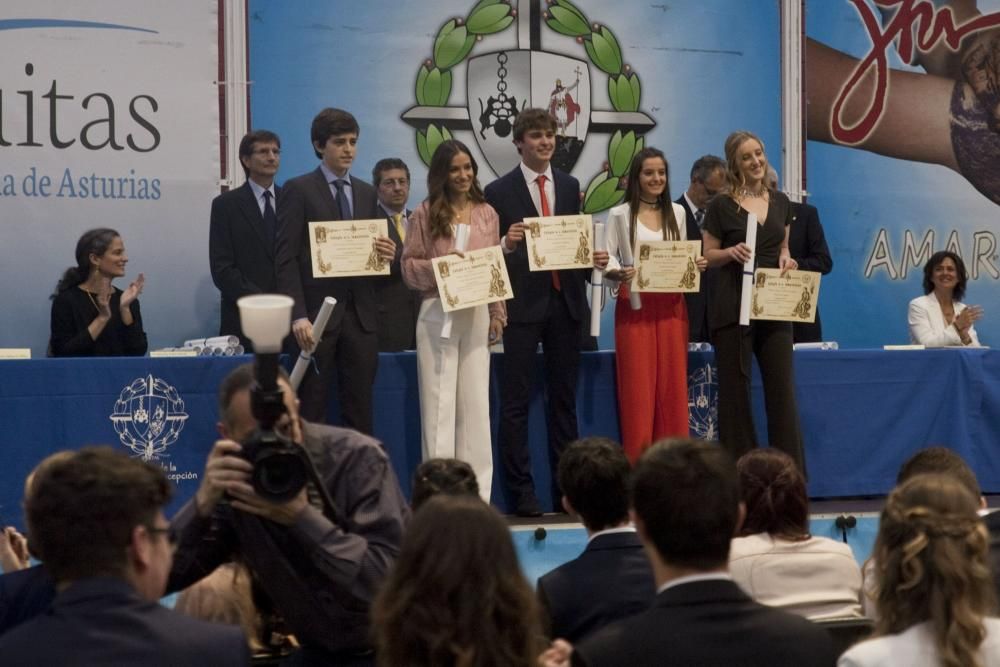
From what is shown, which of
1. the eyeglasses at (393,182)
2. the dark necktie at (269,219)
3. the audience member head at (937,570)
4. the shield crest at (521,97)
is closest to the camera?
the audience member head at (937,570)

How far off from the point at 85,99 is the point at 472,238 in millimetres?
2772

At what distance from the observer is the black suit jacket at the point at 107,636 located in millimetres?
2123

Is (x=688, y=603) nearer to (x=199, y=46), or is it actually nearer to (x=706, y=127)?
(x=199, y=46)

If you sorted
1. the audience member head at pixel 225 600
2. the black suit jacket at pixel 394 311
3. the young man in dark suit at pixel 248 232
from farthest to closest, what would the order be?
the black suit jacket at pixel 394 311 → the young man in dark suit at pixel 248 232 → the audience member head at pixel 225 600

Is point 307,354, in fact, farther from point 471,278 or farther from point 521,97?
point 521,97

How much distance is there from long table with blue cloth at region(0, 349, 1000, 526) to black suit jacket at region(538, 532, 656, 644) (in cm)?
388

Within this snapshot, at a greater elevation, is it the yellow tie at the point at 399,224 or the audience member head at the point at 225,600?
the yellow tie at the point at 399,224

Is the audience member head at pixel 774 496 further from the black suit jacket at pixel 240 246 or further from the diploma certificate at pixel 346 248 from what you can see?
the black suit jacket at pixel 240 246

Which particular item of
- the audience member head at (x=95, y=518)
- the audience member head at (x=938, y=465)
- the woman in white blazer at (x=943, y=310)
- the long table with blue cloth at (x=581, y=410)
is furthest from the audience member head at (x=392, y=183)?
the audience member head at (x=95, y=518)

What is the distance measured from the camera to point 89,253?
7.19 meters

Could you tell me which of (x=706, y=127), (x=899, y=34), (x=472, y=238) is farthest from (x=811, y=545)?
(x=899, y=34)

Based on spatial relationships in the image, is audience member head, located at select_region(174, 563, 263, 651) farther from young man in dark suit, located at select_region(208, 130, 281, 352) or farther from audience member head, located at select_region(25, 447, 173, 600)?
young man in dark suit, located at select_region(208, 130, 281, 352)

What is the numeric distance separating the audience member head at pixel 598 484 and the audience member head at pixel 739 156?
12.4 ft

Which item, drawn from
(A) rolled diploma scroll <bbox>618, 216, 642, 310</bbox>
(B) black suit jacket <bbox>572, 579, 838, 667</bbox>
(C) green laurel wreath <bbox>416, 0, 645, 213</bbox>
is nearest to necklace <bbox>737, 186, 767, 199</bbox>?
(A) rolled diploma scroll <bbox>618, 216, 642, 310</bbox>
